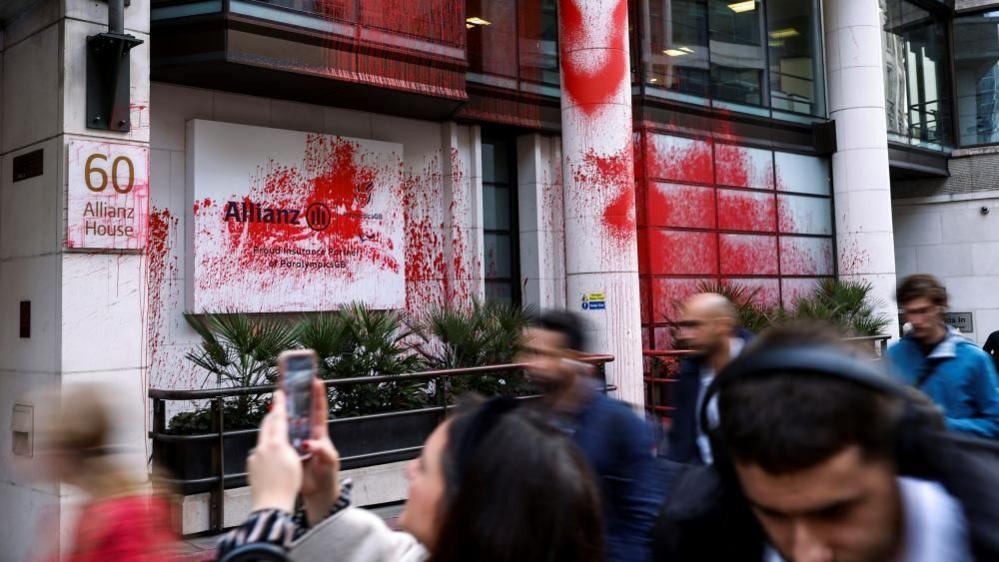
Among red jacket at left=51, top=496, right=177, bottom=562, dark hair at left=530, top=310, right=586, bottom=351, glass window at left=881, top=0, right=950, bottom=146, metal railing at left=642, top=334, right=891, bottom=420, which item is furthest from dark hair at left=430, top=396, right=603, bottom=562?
glass window at left=881, top=0, right=950, bottom=146

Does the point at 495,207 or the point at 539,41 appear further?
the point at 539,41

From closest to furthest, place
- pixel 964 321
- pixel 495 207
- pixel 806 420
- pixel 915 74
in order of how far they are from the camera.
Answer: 1. pixel 806 420
2. pixel 495 207
3. pixel 964 321
4. pixel 915 74

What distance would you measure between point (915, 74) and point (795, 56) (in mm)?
5228

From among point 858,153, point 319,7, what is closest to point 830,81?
point 858,153

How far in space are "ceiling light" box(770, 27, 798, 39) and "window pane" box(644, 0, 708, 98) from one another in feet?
8.86

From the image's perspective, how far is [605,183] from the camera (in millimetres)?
12758

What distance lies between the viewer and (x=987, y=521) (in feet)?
4.01

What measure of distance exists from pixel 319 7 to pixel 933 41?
18110 millimetres

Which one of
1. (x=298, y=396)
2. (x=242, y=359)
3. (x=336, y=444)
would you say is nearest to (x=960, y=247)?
(x=336, y=444)

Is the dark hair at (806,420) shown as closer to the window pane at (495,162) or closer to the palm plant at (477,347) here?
the palm plant at (477,347)

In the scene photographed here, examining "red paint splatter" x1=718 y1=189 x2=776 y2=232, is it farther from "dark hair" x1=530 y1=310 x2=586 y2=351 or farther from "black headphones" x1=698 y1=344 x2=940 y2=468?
"black headphones" x1=698 y1=344 x2=940 y2=468

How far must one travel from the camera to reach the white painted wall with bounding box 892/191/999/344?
2119cm

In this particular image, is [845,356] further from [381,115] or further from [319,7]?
[381,115]

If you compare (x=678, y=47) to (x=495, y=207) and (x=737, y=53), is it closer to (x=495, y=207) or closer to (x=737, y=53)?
(x=737, y=53)
